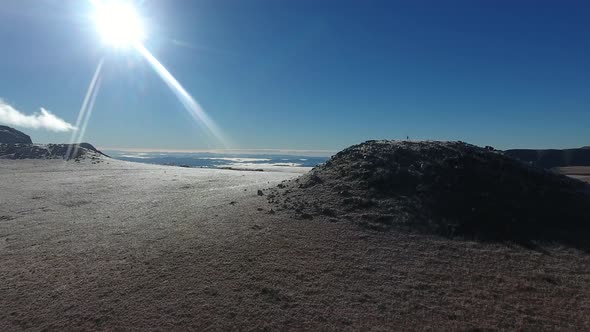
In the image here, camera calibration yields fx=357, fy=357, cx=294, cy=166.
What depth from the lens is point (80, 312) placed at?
9.20 m

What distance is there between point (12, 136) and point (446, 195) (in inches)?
5204

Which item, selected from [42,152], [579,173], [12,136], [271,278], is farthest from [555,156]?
[12,136]

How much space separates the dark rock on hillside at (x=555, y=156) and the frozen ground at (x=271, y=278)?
→ 8195cm

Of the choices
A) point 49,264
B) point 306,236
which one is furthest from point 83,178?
point 306,236

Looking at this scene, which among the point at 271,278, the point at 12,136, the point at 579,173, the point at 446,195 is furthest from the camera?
the point at 12,136

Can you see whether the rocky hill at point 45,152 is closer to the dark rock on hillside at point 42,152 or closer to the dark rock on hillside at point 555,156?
the dark rock on hillside at point 42,152

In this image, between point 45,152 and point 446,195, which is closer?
point 446,195

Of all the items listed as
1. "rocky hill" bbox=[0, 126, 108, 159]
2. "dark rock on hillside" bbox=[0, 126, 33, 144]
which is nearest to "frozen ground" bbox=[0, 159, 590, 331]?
"rocky hill" bbox=[0, 126, 108, 159]

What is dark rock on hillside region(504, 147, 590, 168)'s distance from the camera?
8212cm

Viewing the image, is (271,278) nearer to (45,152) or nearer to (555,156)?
(45,152)

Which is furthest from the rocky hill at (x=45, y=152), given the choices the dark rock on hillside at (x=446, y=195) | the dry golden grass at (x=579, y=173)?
the dry golden grass at (x=579, y=173)

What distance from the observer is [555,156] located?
86.2 metres

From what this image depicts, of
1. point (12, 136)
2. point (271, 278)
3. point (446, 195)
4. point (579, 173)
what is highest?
point (12, 136)

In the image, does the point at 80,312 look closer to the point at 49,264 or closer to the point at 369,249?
the point at 49,264
